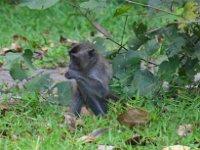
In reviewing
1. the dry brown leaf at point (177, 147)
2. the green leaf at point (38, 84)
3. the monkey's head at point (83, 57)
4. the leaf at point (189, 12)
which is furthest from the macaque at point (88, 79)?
the dry brown leaf at point (177, 147)

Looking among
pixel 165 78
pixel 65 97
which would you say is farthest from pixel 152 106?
pixel 65 97

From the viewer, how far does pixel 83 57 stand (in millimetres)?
6309

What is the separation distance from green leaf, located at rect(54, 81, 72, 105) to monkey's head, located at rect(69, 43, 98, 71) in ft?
0.52

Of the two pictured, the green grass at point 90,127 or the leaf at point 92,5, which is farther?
the leaf at point 92,5

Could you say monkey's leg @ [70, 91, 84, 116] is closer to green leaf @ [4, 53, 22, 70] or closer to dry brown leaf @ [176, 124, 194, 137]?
green leaf @ [4, 53, 22, 70]

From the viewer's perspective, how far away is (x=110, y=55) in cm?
688

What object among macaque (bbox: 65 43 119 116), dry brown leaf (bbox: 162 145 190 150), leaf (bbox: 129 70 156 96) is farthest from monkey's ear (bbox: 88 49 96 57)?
dry brown leaf (bbox: 162 145 190 150)

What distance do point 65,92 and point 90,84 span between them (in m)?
0.22

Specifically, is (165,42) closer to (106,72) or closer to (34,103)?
(106,72)

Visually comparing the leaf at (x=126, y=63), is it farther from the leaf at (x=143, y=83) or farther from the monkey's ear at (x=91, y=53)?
the monkey's ear at (x=91, y=53)

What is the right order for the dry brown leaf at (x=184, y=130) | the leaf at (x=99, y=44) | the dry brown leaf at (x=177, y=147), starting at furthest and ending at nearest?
the leaf at (x=99, y=44)
the dry brown leaf at (x=184, y=130)
the dry brown leaf at (x=177, y=147)

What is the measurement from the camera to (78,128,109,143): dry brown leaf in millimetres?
5184

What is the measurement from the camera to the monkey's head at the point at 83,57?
6309 mm

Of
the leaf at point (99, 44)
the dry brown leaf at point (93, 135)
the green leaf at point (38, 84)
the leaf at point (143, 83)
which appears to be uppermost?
the leaf at point (99, 44)
